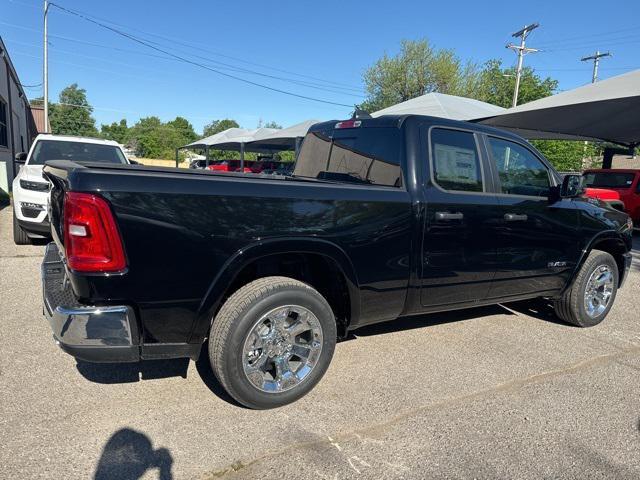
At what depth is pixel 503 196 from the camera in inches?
150

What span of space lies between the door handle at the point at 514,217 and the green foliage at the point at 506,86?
39025 mm

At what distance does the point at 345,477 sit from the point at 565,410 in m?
1.69

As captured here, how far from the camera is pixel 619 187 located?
12.8 m

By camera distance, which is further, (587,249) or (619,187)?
(619,187)

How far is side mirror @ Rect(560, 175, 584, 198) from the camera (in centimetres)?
409

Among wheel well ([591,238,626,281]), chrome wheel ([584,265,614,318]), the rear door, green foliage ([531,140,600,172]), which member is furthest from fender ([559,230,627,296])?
green foliage ([531,140,600,172])

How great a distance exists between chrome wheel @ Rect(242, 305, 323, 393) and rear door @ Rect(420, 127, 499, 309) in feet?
3.23

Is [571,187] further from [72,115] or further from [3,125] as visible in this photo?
[72,115]

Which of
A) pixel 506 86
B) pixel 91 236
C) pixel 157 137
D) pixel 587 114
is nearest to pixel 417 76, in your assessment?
pixel 506 86

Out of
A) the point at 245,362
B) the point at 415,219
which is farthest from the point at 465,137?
the point at 245,362

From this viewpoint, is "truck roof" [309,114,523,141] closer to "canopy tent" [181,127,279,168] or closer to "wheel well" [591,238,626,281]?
"wheel well" [591,238,626,281]

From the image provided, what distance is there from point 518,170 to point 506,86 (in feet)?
150

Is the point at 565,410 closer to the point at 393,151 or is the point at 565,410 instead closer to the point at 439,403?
the point at 439,403

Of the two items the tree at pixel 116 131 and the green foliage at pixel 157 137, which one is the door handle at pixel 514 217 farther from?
the tree at pixel 116 131
